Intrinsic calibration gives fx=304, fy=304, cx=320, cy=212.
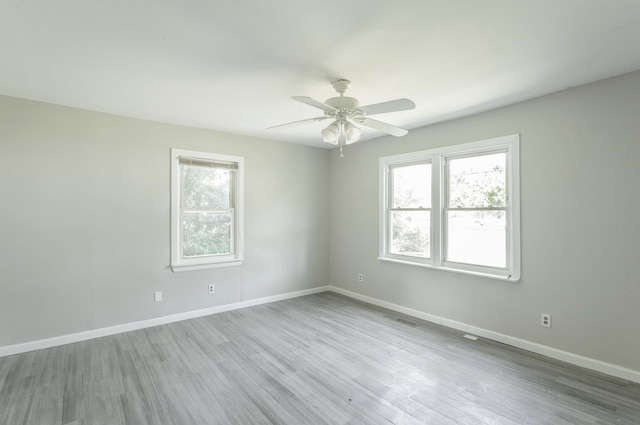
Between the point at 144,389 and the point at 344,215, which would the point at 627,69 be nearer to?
the point at 344,215

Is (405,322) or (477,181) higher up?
(477,181)

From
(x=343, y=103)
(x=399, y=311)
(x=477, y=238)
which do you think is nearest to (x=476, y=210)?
(x=477, y=238)

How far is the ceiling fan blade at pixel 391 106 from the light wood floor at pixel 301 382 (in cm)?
224

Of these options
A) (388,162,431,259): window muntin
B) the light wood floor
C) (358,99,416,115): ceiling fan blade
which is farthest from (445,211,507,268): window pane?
(358,99,416,115): ceiling fan blade

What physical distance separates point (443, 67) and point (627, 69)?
1.54 meters

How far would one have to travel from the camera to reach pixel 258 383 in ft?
8.39

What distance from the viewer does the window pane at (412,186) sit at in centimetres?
421

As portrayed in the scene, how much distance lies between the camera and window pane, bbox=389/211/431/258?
420 cm

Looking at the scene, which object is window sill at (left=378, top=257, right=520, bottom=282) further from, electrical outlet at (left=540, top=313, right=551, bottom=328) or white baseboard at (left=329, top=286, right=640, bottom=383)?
white baseboard at (left=329, top=286, right=640, bottom=383)

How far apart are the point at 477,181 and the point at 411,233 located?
1.16 m

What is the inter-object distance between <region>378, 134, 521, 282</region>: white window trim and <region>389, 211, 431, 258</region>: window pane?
0.28 feet

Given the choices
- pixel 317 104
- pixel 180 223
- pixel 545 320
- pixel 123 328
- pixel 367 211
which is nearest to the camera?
pixel 317 104

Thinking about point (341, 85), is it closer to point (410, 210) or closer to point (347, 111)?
point (347, 111)

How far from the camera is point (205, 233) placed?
436 centimetres
